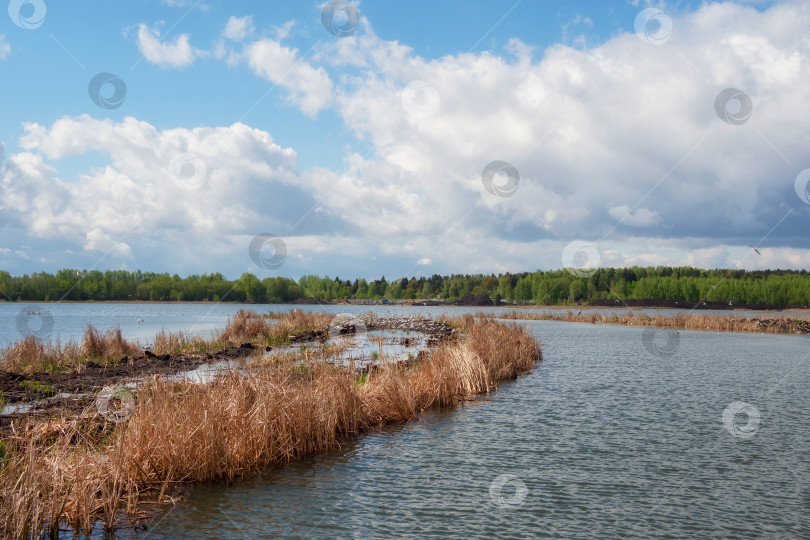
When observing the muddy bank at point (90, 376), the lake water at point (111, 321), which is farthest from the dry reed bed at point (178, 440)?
the lake water at point (111, 321)

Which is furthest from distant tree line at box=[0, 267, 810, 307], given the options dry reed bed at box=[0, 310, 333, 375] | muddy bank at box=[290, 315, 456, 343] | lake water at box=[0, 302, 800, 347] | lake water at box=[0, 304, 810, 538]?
lake water at box=[0, 304, 810, 538]

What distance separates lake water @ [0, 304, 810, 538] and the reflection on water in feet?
0.13

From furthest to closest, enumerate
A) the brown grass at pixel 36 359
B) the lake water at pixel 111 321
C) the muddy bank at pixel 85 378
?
the lake water at pixel 111 321 < the brown grass at pixel 36 359 < the muddy bank at pixel 85 378

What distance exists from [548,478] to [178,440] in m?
7.30

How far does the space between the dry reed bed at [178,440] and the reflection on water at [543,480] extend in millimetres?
538

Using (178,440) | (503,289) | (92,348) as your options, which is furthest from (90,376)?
(503,289)

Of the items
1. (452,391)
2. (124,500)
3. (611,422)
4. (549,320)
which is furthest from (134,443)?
(549,320)

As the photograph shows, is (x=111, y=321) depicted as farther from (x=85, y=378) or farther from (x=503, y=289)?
(x=503, y=289)

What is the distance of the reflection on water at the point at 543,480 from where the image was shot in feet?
28.9

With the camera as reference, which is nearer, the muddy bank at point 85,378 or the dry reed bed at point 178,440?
the dry reed bed at point 178,440

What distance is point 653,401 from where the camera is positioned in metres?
19.5

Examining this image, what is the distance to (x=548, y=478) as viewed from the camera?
36.4 feet

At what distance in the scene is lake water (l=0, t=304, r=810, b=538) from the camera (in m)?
8.79

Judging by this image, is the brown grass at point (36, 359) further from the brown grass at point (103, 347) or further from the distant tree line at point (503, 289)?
the distant tree line at point (503, 289)
